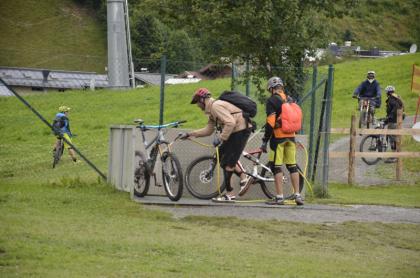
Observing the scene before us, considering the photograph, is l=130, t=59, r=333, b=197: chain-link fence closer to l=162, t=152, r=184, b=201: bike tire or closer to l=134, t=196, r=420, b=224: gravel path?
l=162, t=152, r=184, b=201: bike tire

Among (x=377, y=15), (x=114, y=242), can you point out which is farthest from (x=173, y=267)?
(x=377, y=15)

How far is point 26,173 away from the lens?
22703 millimetres

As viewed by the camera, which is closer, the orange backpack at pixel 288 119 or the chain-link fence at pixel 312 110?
the orange backpack at pixel 288 119

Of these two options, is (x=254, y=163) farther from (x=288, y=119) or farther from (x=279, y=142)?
(x=288, y=119)

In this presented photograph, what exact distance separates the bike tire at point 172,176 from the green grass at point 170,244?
0.75m

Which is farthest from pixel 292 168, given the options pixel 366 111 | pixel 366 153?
pixel 366 111

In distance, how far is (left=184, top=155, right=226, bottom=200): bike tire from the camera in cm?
1466

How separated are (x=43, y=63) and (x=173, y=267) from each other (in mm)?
37566

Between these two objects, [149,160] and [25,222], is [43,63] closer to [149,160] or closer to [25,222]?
[149,160]

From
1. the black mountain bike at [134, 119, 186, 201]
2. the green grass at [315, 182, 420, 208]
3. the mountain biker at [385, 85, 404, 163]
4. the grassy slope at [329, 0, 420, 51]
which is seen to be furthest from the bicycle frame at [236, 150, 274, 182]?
the grassy slope at [329, 0, 420, 51]

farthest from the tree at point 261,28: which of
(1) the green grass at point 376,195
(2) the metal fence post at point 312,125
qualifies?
(1) the green grass at point 376,195

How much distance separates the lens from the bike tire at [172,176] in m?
14.2

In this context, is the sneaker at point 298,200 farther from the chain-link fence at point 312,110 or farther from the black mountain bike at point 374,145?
the black mountain bike at point 374,145

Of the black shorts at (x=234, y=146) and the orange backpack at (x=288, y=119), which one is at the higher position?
the orange backpack at (x=288, y=119)
